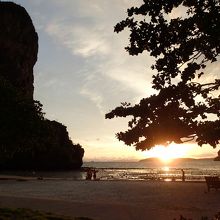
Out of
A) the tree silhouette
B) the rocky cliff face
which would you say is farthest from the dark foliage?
the rocky cliff face

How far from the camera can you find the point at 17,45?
114438 mm

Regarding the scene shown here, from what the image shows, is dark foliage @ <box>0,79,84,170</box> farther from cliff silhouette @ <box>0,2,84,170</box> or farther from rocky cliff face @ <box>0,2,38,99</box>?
rocky cliff face @ <box>0,2,38,99</box>

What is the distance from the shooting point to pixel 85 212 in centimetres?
1852

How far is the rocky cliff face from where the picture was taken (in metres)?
111

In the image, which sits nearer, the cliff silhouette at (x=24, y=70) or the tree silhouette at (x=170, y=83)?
the tree silhouette at (x=170, y=83)

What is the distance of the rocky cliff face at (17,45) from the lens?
111062mm

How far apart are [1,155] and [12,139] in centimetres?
240

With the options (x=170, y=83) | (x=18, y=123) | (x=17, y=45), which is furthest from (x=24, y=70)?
(x=170, y=83)

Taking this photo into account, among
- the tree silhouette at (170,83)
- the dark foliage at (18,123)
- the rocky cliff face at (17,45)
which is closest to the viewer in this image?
the tree silhouette at (170,83)

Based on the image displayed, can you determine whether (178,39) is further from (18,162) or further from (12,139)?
(18,162)

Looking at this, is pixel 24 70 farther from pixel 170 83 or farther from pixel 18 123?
pixel 170 83

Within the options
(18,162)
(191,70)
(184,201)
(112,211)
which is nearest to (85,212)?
(112,211)

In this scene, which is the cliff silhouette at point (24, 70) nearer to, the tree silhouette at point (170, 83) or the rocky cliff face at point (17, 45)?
the rocky cliff face at point (17, 45)

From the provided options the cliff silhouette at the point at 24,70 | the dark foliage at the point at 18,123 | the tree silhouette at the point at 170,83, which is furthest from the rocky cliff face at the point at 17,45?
the tree silhouette at the point at 170,83
